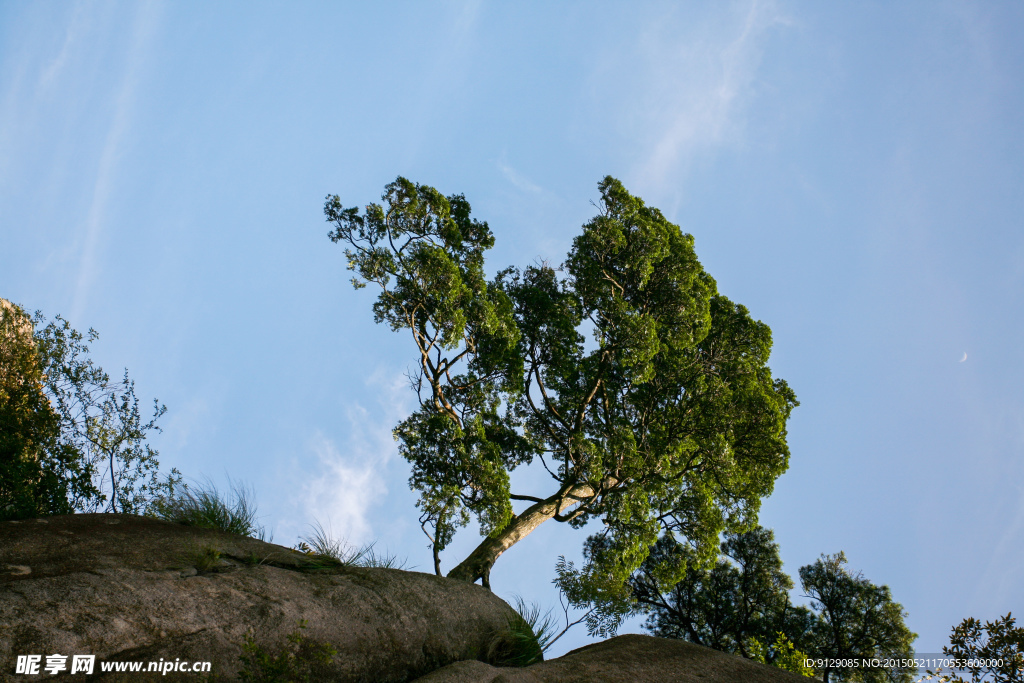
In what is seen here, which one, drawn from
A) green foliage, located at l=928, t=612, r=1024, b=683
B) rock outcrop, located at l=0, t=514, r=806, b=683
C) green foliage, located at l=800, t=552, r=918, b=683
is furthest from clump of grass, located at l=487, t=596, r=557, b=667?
green foliage, located at l=800, t=552, r=918, b=683

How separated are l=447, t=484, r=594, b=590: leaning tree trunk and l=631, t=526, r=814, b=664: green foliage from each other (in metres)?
4.74

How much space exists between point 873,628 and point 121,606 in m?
18.5

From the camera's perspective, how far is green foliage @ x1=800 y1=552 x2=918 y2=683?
53.5 ft

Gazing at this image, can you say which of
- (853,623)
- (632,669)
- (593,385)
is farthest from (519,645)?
(853,623)

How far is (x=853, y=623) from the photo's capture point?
17406 millimetres

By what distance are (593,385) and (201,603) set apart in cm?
1033

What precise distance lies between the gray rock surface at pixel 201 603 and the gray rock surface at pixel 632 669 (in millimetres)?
1139

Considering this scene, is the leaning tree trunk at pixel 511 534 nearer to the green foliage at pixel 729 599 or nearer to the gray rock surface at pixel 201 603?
the gray rock surface at pixel 201 603

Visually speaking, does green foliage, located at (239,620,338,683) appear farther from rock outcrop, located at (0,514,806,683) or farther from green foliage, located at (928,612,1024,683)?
green foliage, located at (928,612,1024,683)

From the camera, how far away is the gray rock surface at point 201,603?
226 inches

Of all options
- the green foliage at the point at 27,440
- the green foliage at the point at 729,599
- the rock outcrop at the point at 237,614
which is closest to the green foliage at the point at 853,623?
the green foliage at the point at 729,599

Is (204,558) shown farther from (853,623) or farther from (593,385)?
(853,623)

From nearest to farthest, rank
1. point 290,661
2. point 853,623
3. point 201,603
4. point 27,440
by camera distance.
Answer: point 290,661 < point 201,603 < point 27,440 < point 853,623

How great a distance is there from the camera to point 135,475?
12.2 m
